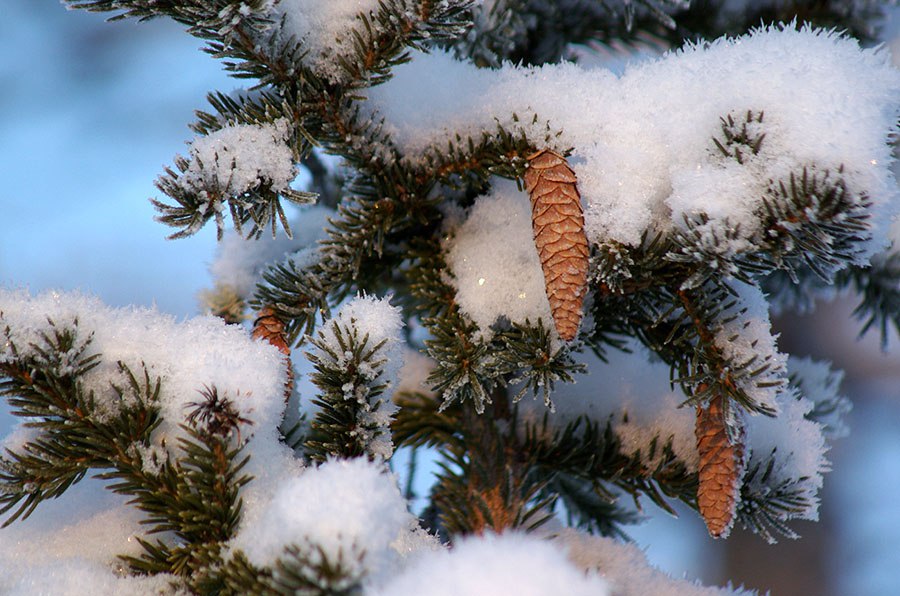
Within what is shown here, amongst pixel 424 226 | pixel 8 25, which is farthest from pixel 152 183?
pixel 8 25

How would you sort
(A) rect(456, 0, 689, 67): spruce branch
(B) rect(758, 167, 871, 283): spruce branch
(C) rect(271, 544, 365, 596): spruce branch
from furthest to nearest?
(A) rect(456, 0, 689, 67): spruce branch < (B) rect(758, 167, 871, 283): spruce branch < (C) rect(271, 544, 365, 596): spruce branch

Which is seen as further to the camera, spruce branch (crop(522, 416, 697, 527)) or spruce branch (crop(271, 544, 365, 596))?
spruce branch (crop(522, 416, 697, 527))

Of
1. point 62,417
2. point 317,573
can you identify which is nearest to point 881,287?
point 317,573

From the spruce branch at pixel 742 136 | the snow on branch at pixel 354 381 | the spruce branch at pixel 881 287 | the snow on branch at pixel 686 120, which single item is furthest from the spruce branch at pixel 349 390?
the spruce branch at pixel 881 287

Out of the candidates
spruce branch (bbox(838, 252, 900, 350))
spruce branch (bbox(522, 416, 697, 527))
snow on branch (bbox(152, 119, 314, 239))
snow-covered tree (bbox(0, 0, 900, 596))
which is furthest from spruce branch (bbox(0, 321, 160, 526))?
spruce branch (bbox(838, 252, 900, 350))

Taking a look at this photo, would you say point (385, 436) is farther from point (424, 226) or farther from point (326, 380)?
point (424, 226)

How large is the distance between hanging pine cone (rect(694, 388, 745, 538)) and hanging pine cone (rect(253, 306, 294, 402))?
1.29ft

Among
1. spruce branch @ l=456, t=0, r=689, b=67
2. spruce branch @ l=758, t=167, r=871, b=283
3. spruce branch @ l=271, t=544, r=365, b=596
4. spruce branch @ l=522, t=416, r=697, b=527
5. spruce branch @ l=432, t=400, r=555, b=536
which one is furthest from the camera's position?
spruce branch @ l=456, t=0, r=689, b=67

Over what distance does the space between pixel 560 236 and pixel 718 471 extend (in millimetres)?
252

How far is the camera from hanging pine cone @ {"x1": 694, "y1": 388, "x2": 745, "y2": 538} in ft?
1.94

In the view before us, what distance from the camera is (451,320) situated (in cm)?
68

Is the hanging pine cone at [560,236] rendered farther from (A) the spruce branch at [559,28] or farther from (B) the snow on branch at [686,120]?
(A) the spruce branch at [559,28]

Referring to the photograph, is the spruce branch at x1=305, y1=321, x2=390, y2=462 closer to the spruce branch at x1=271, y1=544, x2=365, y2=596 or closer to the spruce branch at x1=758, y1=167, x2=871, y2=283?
the spruce branch at x1=271, y1=544, x2=365, y2=596

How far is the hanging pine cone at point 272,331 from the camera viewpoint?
67 centimetres
